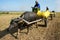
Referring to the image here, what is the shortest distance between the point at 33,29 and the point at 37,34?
1.87 metres

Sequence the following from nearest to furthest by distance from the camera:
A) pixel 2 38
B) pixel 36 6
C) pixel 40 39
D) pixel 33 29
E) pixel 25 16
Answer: pixel 40 39, pixel 2 38, pixel 25 16, pixel 33 29, pixel 36 6

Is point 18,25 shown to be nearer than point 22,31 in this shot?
Yes

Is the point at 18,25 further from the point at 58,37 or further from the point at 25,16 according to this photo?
the point at 58,37

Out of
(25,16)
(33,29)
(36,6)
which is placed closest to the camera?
(25,16)

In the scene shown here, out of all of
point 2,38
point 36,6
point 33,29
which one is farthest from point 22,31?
point 36,6

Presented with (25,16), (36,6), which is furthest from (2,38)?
(36,6)

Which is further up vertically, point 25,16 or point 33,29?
point 25,16

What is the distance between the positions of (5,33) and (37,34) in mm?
2862

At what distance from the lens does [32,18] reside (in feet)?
53.4

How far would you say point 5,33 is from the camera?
1579 cm

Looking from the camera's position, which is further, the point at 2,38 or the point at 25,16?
the point at 25,16

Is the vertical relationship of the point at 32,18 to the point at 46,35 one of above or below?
above

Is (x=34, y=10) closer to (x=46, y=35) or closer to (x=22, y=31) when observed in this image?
(x=22, y=31)

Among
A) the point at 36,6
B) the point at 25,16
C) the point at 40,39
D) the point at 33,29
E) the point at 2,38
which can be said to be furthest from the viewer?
the point at 36,6
